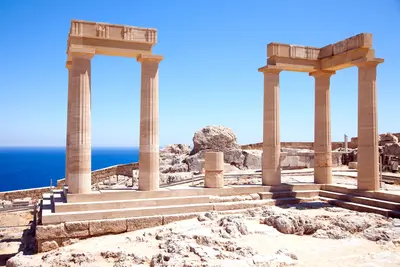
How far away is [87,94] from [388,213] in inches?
511

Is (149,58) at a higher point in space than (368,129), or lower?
higher

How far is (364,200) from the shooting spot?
1538 cm

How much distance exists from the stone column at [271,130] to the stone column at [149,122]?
5759 millimetres

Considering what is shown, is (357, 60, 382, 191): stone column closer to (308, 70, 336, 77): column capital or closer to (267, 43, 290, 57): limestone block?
(308, 70, 336, 77): column capital

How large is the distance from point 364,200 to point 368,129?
322cm

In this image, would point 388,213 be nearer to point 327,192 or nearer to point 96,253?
point 327,192

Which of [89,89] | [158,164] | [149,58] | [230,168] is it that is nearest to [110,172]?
[230,168]

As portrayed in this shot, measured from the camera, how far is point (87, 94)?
14.1m

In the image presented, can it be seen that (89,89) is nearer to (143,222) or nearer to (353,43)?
(143,222)

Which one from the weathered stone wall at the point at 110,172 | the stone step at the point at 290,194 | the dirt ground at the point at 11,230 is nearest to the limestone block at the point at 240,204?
the stone step at the point at 290,194

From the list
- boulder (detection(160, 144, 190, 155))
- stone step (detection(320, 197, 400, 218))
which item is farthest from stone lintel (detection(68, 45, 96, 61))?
boulder (detection(160, 144, 190, 155))

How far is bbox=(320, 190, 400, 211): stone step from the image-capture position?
46.5ft

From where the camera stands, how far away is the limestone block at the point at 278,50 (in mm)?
17484

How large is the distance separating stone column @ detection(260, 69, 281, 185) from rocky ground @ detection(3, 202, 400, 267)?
3.59m
